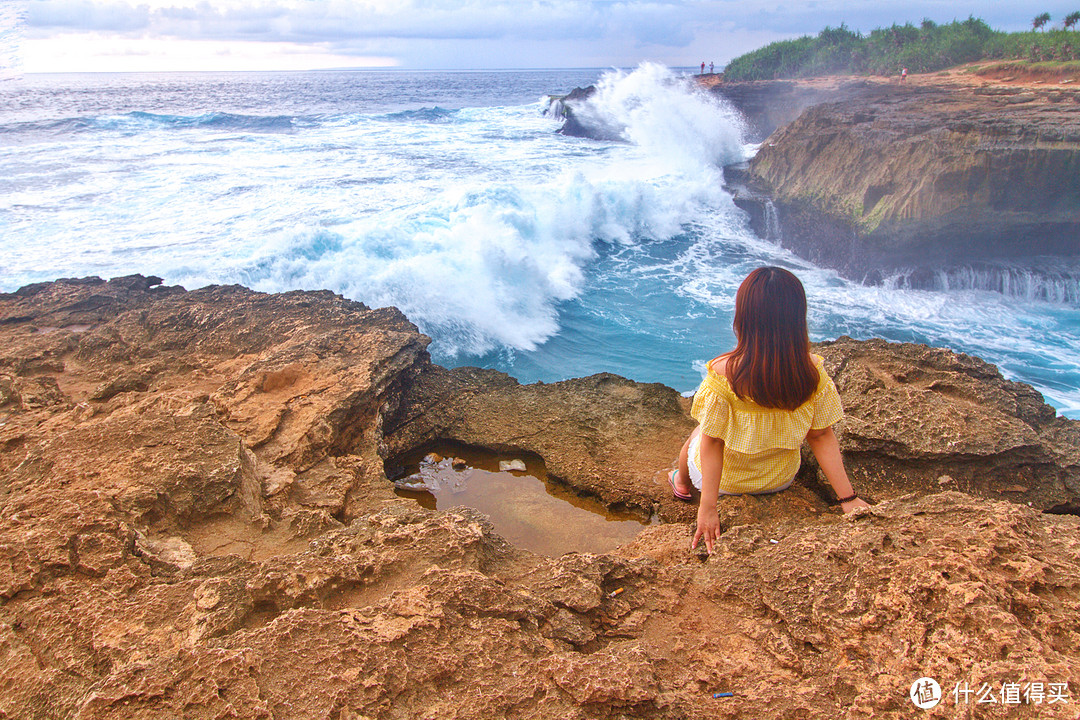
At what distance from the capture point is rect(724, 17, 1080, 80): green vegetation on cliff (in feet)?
64.7

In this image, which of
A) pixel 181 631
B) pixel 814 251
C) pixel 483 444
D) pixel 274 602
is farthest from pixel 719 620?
pixel 814 251

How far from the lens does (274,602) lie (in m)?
1.84

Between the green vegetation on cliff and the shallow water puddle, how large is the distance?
865 inches

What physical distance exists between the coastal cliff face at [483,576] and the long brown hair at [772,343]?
0.49 meters

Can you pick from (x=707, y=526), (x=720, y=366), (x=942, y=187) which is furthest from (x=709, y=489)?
(x=942, y=187)

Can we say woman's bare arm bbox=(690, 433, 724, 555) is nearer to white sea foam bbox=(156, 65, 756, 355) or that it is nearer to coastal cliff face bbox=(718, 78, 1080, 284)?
white sea foam bbox=(156, 65, 756, 355)

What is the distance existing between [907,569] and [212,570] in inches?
84.5

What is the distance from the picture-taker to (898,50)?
27.2 metres

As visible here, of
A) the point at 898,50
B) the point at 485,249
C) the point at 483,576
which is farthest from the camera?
the point at 898,50

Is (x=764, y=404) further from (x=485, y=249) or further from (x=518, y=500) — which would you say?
(x=485, y=249)

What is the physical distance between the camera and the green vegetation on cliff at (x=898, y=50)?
1973 cm

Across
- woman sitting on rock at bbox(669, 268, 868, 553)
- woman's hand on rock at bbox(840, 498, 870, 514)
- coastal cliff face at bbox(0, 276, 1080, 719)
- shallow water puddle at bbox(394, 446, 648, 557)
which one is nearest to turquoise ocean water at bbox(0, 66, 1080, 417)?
shallow water puddle at bbox(394, 446, 648, 557)

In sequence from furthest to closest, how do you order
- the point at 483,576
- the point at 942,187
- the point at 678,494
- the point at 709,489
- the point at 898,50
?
the point at 898,50
the point at 942,187
the point at 678,494
the point at 709,489
the point at 483,576

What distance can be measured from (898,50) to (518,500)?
3251 cm
